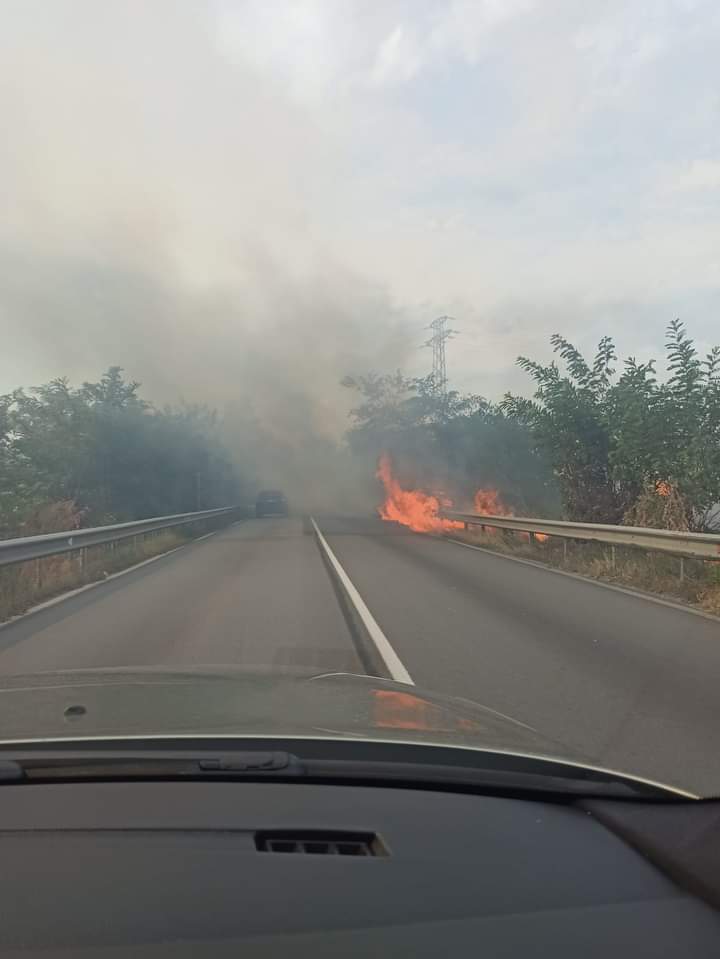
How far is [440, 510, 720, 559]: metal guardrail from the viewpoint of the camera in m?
11.2

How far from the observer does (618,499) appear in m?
18.7

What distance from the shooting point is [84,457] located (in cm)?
2883

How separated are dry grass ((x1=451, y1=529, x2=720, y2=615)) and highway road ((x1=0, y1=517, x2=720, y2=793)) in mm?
694

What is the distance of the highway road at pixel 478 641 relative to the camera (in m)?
5.28

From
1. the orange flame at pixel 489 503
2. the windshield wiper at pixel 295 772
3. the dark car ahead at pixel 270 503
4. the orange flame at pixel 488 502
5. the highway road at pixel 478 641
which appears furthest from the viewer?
the dark car ahead at pixel 270 503

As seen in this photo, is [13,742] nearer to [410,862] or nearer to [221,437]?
[410,862]

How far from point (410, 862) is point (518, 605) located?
8853mm

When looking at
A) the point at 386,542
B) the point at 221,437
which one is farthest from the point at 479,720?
the point at 221,437

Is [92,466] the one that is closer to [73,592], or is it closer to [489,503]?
[489,503]

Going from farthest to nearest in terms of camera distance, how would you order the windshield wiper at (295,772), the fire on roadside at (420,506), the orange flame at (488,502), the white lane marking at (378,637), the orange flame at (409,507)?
the orange flame at (409,507) < the fire on roadside at (420,506) < the orange flame at (488,502) < the white lane marking at (378,637) < the windshield wiper at (295,772)

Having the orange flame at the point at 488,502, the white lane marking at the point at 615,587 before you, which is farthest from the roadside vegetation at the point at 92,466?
the orange flame at the point at 488,502

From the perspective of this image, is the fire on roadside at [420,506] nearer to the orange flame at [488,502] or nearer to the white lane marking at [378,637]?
the orange flame at [488,502]

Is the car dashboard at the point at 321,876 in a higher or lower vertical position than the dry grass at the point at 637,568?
higher

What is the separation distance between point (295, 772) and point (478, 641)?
18.9 feet
